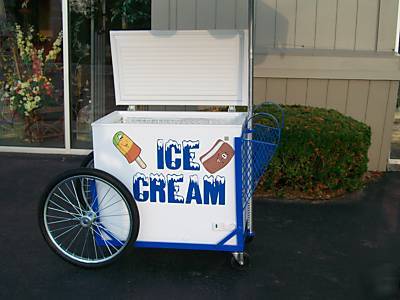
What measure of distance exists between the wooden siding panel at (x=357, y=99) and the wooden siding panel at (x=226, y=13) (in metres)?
1.46

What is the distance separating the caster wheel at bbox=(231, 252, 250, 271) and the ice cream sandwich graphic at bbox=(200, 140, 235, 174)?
2.05 ft

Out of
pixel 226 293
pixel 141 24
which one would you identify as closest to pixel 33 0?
pixel 141 24

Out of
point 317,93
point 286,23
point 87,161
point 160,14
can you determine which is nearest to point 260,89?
point 317,93

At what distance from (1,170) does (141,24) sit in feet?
7.70

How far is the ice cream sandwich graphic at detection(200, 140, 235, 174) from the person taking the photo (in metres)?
2.89

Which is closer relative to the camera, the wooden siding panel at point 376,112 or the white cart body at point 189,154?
the white cart body at point 189,154

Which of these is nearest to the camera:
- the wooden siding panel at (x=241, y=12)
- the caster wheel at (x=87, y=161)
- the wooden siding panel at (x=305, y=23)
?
the caster wheel at (x=87, y=161)

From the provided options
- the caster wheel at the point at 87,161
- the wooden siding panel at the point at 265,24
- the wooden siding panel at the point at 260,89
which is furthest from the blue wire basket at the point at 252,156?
the wooden siding panel at the point at 265,24

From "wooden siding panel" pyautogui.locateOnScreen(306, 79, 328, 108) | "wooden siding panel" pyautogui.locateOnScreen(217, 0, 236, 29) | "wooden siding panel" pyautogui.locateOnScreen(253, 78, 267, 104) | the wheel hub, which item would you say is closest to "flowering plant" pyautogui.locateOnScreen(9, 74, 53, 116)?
"wooden siding panel" pyautogui.locateOnScreen(217, 0, 236, 29)

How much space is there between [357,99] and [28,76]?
397cm

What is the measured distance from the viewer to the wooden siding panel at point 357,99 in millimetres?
5371

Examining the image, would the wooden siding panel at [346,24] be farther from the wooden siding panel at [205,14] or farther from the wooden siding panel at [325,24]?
the wooden siding panel at [205,14]

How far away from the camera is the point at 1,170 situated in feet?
18.0

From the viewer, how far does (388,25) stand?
5.29 metres
